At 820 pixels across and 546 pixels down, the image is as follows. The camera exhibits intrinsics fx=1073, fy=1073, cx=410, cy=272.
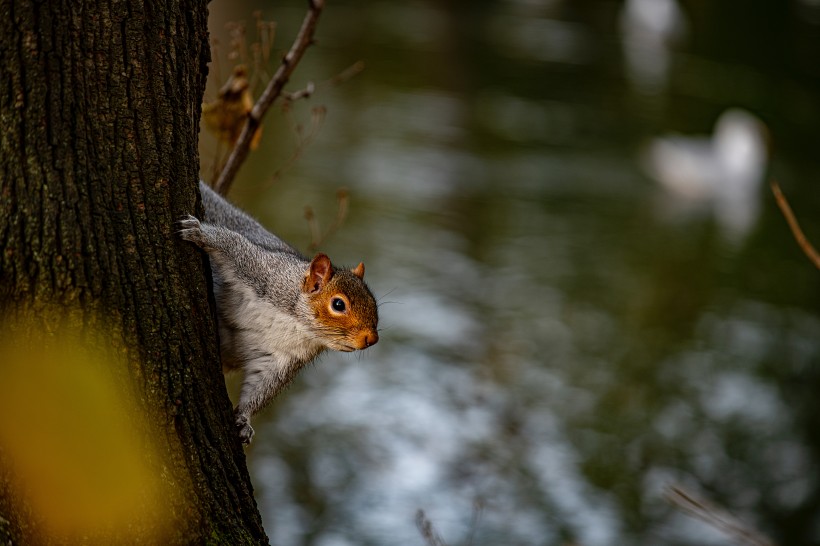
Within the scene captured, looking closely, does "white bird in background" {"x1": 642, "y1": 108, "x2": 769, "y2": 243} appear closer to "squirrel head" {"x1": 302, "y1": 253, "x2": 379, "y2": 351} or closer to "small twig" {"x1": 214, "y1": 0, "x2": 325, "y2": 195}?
"small twig" {"x1": 214, "y1": 0, "x2": 325, "y2": 195}

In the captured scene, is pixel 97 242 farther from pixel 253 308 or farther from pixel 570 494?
pixel 570 494

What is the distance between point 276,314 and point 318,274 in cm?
12

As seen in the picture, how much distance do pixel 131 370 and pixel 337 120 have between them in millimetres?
7823

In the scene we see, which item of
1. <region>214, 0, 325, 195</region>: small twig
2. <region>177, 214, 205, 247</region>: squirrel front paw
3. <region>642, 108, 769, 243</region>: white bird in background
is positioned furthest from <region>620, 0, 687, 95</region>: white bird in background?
<region>177, 214, 205, 247</region>: squirrel front paw

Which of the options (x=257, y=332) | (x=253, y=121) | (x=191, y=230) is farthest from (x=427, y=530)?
(x=253, y=121)

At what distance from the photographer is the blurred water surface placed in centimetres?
466

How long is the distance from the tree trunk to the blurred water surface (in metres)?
0.95

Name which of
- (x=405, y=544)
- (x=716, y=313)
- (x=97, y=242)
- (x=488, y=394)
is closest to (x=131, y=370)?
(x=97, y=242)

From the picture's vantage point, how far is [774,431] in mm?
5402

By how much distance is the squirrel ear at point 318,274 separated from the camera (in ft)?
7.21

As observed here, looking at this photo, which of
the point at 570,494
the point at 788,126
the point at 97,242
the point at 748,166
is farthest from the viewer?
the point at 788,126

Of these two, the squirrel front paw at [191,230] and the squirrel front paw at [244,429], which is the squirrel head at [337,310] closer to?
the squirrel front paw at [244,429]

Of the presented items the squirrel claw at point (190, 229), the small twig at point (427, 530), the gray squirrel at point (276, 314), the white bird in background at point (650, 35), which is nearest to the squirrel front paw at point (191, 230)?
the squirrel claw at point (190, 229)

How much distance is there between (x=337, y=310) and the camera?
220 cm
